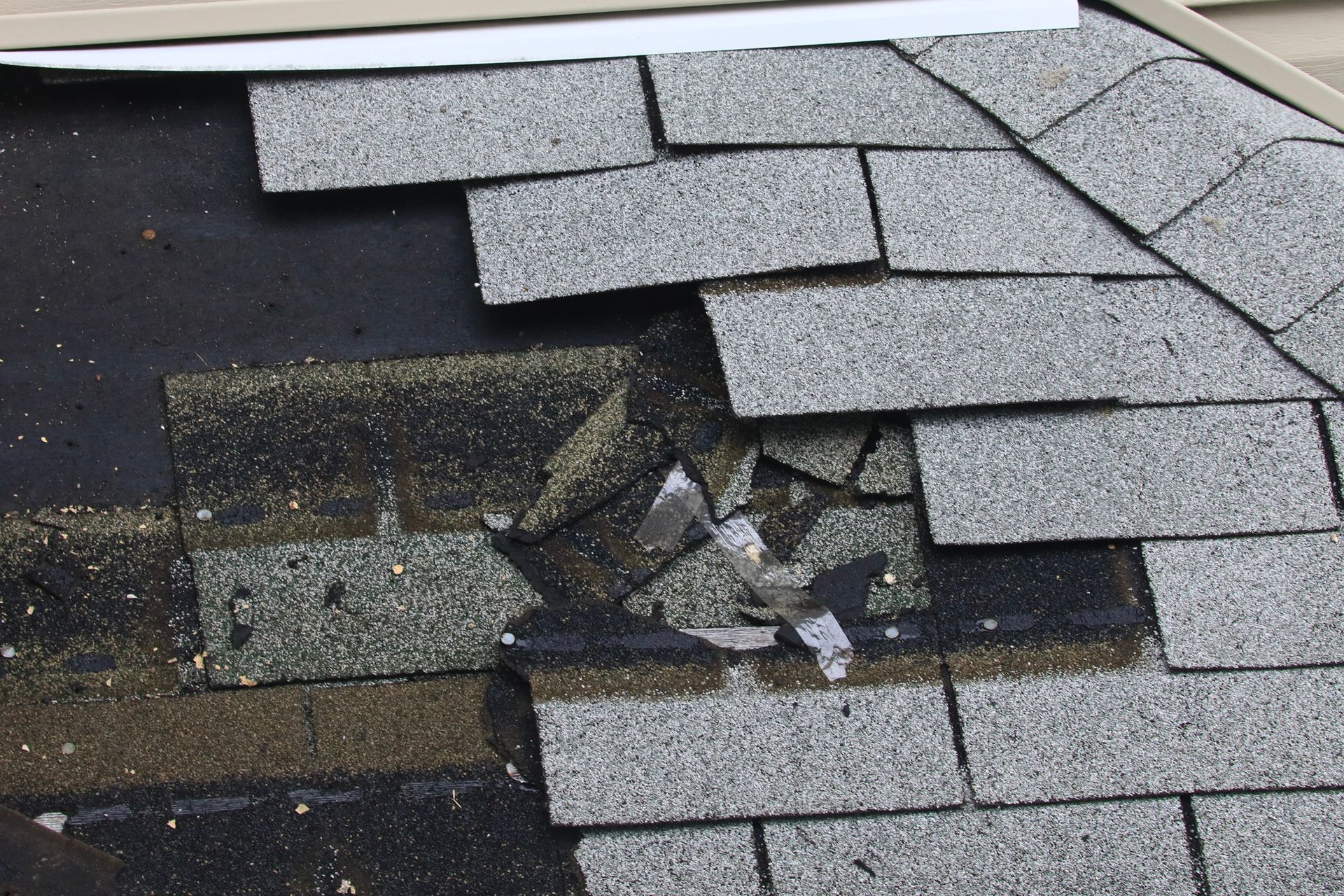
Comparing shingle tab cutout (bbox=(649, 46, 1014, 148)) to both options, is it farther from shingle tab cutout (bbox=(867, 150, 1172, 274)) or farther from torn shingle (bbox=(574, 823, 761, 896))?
torn shingle (bbox=(574, 823, 761, 896))

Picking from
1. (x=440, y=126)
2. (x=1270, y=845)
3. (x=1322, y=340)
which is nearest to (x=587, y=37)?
(x=440, y=126)

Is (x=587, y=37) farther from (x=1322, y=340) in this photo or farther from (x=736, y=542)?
(x=1322, y=340)

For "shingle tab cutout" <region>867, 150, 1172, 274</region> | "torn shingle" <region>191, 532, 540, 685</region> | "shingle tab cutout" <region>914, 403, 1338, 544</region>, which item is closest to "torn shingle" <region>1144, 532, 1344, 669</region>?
"shingle tab cutout" <region>914, 403, 1338, 544</region>

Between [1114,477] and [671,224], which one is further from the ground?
Result: [671,224]

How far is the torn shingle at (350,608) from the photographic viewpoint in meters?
2.23

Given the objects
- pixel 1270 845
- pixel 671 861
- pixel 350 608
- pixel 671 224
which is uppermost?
pixel 671 224

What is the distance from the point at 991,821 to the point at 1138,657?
1.64 feet

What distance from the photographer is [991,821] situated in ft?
7.00

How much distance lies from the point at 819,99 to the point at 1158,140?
80 centimetres

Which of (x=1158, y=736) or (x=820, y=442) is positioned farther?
(x=820, y=442)

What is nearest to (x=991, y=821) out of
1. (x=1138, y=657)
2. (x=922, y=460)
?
(x=1138, y=657)

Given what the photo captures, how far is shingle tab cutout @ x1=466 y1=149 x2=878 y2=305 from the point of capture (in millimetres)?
2211

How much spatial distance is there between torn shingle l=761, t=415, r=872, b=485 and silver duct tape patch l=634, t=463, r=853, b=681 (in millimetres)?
190

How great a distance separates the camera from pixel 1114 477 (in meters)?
2.19
